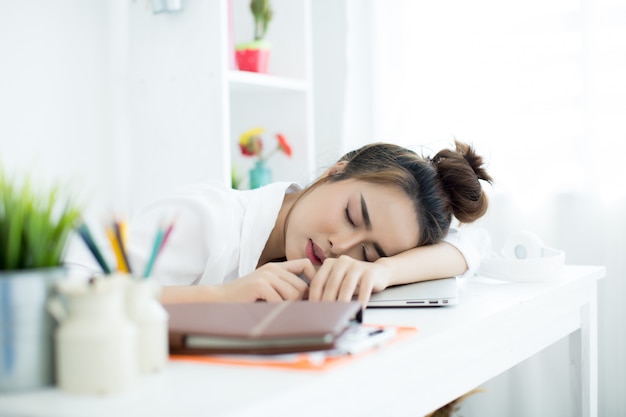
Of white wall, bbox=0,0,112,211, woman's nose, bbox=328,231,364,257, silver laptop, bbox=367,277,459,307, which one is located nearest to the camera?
silver laptop, bbox=367,277,459,307

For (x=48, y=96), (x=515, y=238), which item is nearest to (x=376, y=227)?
(x=515, y=238)

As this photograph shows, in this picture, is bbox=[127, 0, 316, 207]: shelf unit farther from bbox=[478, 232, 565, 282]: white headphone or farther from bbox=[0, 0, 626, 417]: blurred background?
bbox=[478, 232, 565, 282]: white headphone

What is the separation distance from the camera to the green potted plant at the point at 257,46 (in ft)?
6.74

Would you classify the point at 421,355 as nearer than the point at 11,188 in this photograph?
No

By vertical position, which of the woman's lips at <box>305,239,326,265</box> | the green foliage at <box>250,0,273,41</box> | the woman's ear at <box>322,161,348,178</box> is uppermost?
the green foliage at <box>250,0,273,41</box>

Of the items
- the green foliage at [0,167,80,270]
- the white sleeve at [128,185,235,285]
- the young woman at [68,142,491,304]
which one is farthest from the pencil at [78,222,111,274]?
the white sleeve at [128,185,235,285]

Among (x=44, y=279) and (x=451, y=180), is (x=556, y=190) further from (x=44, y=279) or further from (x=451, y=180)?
(x=44, y=279)

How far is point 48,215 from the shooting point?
1.77ft

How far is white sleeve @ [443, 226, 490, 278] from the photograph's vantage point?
1.29m

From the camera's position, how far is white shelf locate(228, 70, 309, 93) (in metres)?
1.95

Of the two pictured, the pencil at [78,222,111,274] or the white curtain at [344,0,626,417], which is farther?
the white curtain at [344,0,626,417]

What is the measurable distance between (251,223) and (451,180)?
0.40 meters

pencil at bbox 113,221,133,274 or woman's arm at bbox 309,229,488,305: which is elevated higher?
pencil at bbox 113,221,133,274

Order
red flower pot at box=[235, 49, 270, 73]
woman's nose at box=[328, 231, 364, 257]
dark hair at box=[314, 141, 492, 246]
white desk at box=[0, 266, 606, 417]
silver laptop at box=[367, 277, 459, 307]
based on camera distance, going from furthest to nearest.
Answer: red flower pot at box=[235, 49, 270, 73] → dark hair at box=[314, 141, 492, 246] → woman's nose at box=[328, 231, 364, 257] → silver laptop at box=[367, 277, 459, 307] → white desk at box=[0, 266, 606, 417]
